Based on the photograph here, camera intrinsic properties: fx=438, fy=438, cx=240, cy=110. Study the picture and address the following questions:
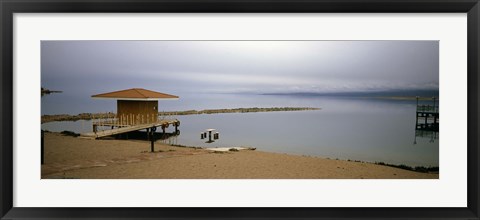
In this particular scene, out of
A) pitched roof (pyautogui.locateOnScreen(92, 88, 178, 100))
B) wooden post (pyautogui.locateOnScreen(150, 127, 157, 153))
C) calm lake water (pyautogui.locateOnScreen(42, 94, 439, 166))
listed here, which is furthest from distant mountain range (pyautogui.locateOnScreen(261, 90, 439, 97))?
wooden post (pyautogui.locateOnScreen(150, 127, 157, 153))

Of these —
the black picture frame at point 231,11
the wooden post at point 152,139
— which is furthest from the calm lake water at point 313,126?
the black picture frame at point 231,11

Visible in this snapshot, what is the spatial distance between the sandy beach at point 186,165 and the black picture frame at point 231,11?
1.00ft

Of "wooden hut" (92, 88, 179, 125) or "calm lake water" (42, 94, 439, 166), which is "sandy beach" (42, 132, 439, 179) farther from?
"wooden hut" (92, 88, 179, 125)

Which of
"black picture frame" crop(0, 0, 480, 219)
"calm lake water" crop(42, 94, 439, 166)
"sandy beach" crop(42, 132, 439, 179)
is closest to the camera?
"black picture frame" crop(0, 0, 480, 219)

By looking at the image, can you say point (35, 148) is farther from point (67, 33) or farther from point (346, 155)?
point (346, 155)

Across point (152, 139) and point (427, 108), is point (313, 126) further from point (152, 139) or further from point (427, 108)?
point (152, 139)

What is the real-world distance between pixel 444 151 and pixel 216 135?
6.47 ft

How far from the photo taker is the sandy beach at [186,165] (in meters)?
3.81

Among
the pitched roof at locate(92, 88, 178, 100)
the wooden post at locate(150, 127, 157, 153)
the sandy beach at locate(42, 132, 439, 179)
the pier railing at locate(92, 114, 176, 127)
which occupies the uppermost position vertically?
the pitched roof at locate(92, 88, 178, 100)

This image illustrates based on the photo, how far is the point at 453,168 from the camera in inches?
145

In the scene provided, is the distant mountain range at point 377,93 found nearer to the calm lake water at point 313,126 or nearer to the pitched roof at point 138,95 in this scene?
the calm lake water at point 313,126

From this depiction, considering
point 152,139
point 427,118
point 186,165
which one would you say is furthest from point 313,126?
point 152,139

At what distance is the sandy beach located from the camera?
3814mm

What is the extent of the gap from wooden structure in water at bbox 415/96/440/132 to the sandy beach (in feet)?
1.33
